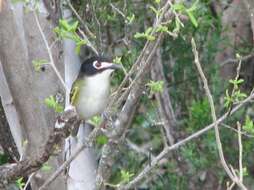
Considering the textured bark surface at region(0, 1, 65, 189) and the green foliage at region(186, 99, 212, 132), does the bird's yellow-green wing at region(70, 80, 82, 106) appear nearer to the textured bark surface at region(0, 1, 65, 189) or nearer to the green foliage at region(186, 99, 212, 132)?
the textured bark surface at region(0, 1, 65, 189)

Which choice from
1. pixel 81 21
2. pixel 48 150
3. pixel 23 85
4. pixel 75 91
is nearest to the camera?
pixel 48 150

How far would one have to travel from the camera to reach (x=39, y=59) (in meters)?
3.98

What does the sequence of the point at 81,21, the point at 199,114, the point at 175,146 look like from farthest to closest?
the point at 199,114 → the point at 81,21 → the point at 175,146

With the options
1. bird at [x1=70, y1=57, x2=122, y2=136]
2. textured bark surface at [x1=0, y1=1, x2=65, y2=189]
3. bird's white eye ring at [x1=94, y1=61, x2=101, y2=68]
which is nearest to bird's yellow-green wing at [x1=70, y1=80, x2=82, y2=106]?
bird at [x1=70, y1=57, x2=122, y2=136]

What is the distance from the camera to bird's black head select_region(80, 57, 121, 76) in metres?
4.12

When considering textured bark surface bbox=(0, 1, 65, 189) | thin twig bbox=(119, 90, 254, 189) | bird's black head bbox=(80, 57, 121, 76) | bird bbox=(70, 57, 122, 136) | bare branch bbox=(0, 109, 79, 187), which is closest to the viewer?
bare branch bbox=(0, 109, 79, 187)

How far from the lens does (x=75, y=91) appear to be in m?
Result: 4.18

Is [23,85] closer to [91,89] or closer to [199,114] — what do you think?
[91,89]

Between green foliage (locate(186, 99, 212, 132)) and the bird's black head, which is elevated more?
the bird's black head

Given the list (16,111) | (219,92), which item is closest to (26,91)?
(16,111)

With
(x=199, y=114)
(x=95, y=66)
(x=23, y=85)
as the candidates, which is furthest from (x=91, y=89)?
(x=199, y=114)

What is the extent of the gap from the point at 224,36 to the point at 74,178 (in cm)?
174

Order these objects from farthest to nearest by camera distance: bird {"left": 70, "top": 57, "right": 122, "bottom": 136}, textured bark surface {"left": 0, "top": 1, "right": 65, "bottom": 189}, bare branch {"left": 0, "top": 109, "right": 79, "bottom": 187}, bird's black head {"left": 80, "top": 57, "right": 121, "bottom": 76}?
bird {"left": 70, "top": 57, "right": 122, "bottom": 136}
bird's black head {"left": 80, "top": 57, "right": 121, "bottom": 76}
textured bark surface {"left": 0, "top": 1, "right": 65, "bottom": 189}
bare branch {"left": 0, "top": 109, "right": 79, "bottom": 187}

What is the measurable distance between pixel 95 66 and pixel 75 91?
0.17 metres
